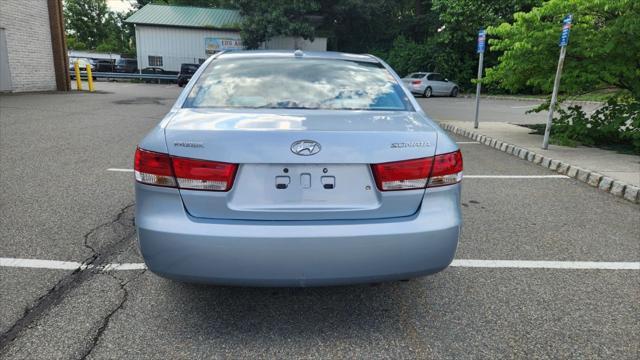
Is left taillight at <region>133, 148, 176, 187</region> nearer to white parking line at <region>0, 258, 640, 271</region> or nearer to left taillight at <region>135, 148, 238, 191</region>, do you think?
left taillight at <region>135, 148, 238, 191</region>

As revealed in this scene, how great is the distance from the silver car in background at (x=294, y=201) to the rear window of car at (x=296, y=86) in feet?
1.43

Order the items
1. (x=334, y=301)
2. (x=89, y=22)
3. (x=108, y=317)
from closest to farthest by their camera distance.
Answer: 1. (x=108, y=317)
2. (x=334, y=301)
3. (x=89, y=22)

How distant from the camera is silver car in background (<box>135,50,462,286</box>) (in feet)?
7.23

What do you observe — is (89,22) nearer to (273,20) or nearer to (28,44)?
(273,20)

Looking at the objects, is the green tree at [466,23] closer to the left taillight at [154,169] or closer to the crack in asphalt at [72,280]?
the crack in asphalt at [72,280]

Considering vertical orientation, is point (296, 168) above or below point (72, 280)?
above

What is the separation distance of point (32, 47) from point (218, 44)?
18.2 meters

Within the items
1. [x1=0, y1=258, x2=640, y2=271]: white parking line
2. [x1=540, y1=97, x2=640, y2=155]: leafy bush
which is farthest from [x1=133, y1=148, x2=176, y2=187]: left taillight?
[x1=540, y1=97, x2=640, y2=155]: leafy bush

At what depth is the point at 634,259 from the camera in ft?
12.0

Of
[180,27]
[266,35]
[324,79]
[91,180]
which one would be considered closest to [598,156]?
[324,79]

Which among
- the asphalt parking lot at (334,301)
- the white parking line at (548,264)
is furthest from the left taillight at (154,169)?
the white parking line at (548,264)

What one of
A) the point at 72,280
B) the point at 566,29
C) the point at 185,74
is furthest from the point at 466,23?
the point at 72,280

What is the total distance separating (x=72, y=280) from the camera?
3.06 meters

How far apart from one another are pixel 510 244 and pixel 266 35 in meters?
30.8
